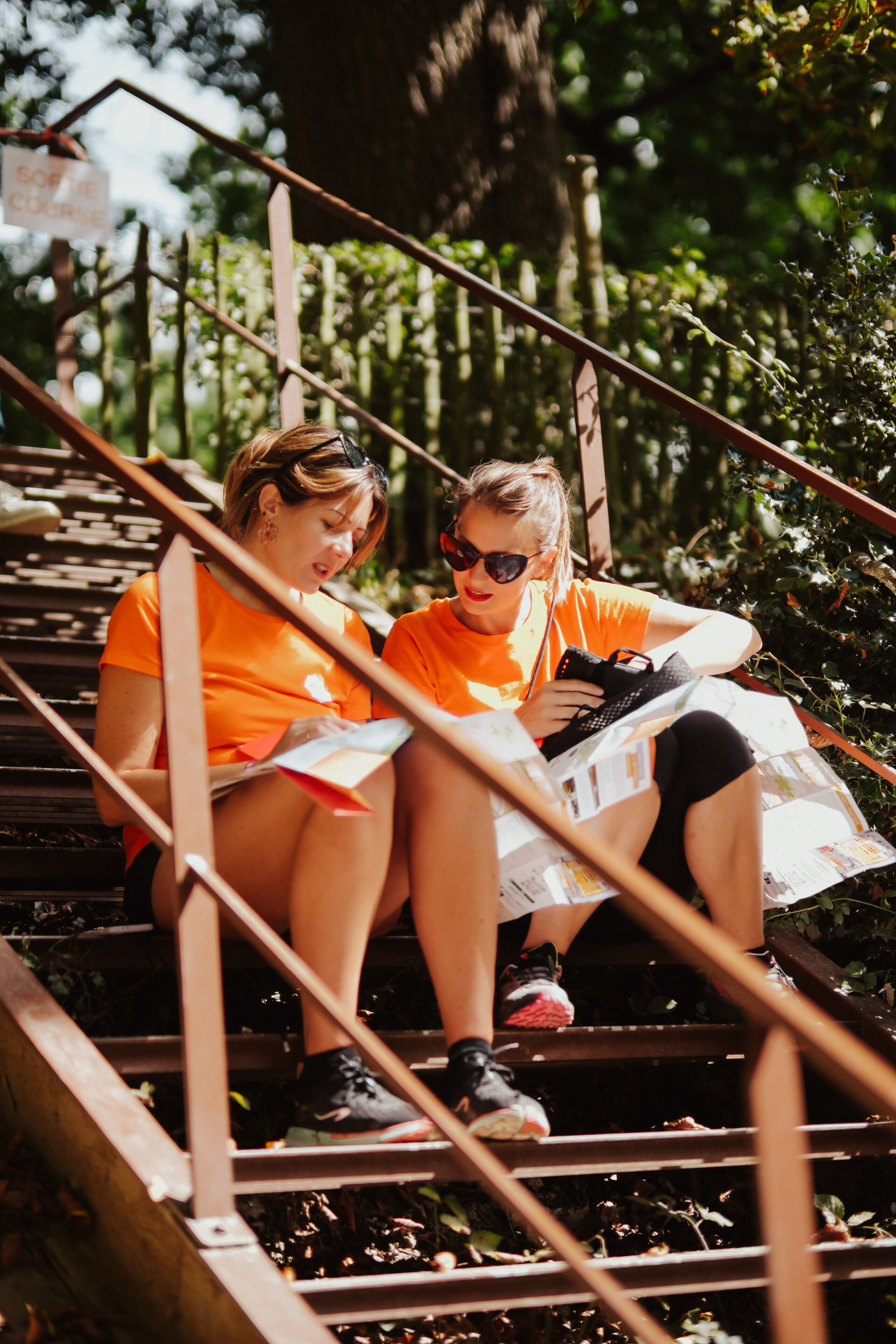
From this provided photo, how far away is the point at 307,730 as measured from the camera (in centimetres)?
200

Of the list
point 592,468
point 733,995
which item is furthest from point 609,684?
point 592,468

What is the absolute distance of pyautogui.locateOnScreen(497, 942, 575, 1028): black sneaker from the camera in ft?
7.18

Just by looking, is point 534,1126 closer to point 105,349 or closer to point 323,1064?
point 323,1064

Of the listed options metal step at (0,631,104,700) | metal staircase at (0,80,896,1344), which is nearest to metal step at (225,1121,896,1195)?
metal staircase at (0,80,896,1344)

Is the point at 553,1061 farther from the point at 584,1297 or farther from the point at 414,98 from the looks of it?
the point at 414,98

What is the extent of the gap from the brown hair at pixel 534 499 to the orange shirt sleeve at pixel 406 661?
1.01 feet

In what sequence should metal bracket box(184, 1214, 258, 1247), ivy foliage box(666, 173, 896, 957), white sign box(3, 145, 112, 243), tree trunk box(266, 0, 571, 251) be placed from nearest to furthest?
metal bracket box(184, 1214, 258, 1247) → ivy foliage box(666, 173, 896, 957) → white sign box(3, 145, 112, 243) → tree trunk box(266, 0, 571, 251)

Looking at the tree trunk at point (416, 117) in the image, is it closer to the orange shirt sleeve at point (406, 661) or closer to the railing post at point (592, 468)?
the railing post at point (592, 468)

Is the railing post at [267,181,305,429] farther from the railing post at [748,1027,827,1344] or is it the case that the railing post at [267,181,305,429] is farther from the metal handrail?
the railing post at [748,1027,827,1344]

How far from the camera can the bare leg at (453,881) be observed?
77.7 inches

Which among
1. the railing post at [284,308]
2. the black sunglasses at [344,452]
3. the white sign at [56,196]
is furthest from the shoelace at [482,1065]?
the white sign at [56,196]

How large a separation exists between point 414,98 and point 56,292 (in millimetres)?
2686

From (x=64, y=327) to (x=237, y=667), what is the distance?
3.41m

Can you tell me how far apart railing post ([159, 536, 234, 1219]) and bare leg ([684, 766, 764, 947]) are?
1.07 meters
